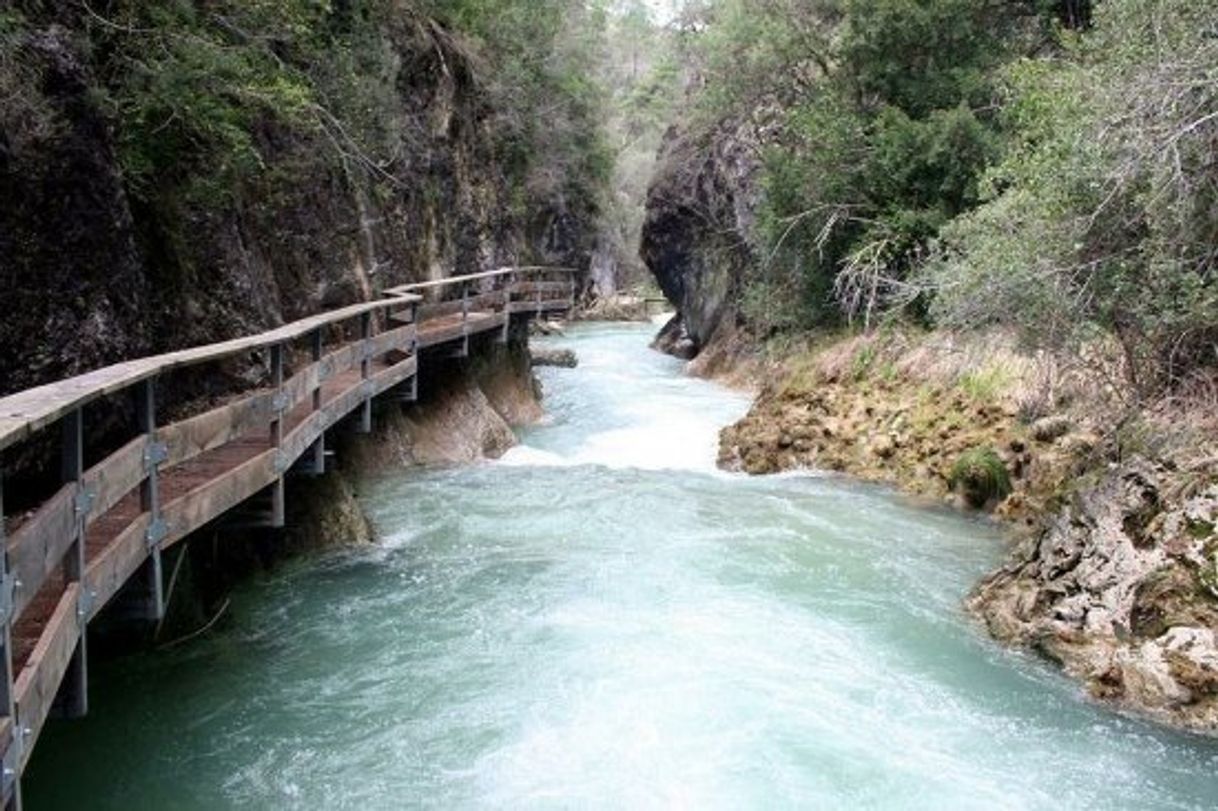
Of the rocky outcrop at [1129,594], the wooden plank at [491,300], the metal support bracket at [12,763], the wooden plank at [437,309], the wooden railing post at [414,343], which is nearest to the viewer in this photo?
the metal support bracket at [12,763]

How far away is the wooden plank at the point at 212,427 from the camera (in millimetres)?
5527

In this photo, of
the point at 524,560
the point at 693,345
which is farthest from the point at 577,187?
the point at 524,560

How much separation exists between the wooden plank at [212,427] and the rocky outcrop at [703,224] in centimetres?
1701

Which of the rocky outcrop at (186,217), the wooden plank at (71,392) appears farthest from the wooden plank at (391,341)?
the wooden plank at (71,392)

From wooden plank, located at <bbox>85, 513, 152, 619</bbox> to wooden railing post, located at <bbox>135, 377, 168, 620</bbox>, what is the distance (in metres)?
0.06

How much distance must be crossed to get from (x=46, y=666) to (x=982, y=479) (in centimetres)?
1012

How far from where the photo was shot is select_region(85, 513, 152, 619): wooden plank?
454cm

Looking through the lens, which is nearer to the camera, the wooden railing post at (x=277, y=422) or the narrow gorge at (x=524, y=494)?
the narrow gorge at (x=524, y=494)

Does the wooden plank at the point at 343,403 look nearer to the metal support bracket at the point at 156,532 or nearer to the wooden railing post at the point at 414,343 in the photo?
the wooden railing post at the point at 414,343

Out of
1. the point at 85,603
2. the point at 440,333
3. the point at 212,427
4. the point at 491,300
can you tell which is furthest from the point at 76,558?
the point at 491,300

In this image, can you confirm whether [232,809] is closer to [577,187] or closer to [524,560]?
[524,560]

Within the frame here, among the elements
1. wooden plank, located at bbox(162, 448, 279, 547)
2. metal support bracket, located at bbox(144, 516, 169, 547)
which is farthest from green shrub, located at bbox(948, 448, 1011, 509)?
metal support bracket, located at bbox(144, 516, 169, 547)

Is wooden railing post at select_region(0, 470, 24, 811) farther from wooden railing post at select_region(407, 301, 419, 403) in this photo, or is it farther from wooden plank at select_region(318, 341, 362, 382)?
wooden railing post at select_region(407, 301, 419, 403)

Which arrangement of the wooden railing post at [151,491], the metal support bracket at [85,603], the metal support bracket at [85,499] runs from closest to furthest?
the metal support bracket at [85,499] → the metal support bracket at [85,603] → the wooden railing post at [151,491]
